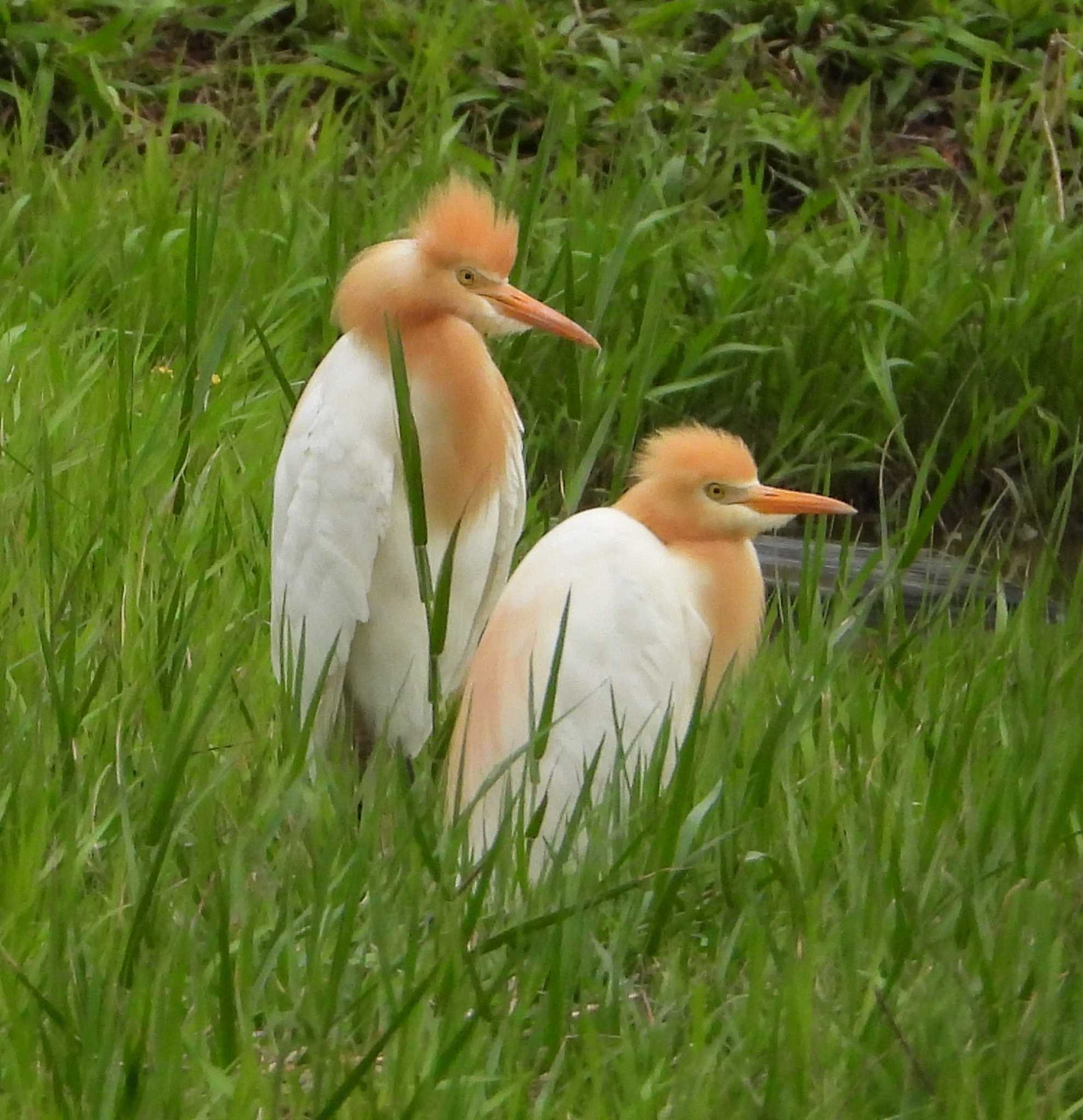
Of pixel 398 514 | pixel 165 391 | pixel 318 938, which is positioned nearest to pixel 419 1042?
pixel 318 938

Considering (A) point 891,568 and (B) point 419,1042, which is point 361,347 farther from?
(B) point 419,1042

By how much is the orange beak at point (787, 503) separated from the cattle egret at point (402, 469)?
30 cm

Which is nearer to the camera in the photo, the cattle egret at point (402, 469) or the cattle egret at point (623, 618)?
the cattle egret at point (623, 618)

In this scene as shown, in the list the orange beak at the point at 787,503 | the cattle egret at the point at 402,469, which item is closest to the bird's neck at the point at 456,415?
the cattle egret at the point at 402,469

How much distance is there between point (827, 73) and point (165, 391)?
9.23 ft

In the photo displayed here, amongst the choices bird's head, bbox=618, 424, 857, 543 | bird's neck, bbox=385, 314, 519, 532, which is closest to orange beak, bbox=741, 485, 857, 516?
bird's head, bbox=618, 424, 857, 543

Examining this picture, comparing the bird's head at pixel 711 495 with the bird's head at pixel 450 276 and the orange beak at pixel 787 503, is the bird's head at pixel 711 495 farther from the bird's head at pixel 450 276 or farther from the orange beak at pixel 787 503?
the bird's head at pixel 450 276

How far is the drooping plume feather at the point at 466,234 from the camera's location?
2607 mm

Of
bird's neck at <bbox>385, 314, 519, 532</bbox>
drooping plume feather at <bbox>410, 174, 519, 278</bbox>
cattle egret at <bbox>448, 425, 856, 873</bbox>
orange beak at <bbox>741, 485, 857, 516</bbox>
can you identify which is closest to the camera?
cattle egret at <bbox>448, 425, 856, 873</bbox>

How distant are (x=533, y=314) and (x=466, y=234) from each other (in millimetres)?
136

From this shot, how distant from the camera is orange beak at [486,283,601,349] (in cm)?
254

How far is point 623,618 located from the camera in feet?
7.71

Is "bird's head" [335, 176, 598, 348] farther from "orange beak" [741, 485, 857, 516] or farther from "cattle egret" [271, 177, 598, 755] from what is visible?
"orange beak" [741, 485, 857, 516]

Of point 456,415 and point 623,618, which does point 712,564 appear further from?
point 456,415
